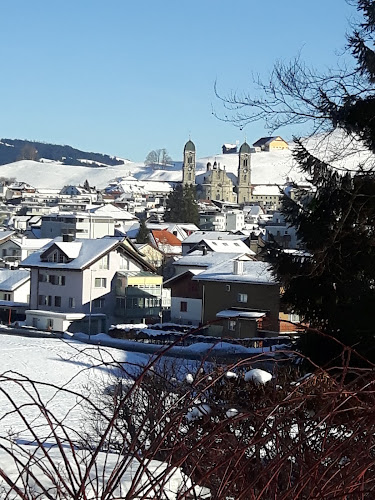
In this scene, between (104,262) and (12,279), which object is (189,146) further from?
(104,262)

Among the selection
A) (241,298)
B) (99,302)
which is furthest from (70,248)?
(241,298)

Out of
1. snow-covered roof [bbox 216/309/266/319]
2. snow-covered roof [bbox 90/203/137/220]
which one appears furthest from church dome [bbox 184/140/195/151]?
snow-covered roof [bbox 216/309/266/319]

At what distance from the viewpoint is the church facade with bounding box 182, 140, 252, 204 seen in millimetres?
140000

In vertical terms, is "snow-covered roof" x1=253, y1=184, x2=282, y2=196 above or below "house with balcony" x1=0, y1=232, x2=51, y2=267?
above

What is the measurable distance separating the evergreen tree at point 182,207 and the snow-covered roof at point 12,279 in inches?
1508

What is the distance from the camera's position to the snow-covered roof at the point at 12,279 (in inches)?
1432

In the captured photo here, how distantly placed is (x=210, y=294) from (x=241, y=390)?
2494 centimetres

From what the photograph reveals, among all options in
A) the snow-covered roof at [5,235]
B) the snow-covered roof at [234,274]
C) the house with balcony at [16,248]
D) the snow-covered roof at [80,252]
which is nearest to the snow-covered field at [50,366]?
the snow-covered roof at [80,252]

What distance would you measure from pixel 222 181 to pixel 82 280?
10958cm

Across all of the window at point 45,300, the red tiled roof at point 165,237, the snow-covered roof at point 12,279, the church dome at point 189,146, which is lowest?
the window at point 45,300

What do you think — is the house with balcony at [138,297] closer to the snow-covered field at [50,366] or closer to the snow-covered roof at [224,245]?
the snow-covered field at [50,366]

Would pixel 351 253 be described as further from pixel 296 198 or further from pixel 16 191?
pixel 16 191

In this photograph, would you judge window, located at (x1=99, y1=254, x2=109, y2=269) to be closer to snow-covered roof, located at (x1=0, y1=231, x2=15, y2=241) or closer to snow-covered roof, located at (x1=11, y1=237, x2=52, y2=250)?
snow-covered roof, located at (x1=11, y1=237, x2=52, y2=250)

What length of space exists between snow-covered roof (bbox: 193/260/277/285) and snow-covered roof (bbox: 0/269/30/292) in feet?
30.7
